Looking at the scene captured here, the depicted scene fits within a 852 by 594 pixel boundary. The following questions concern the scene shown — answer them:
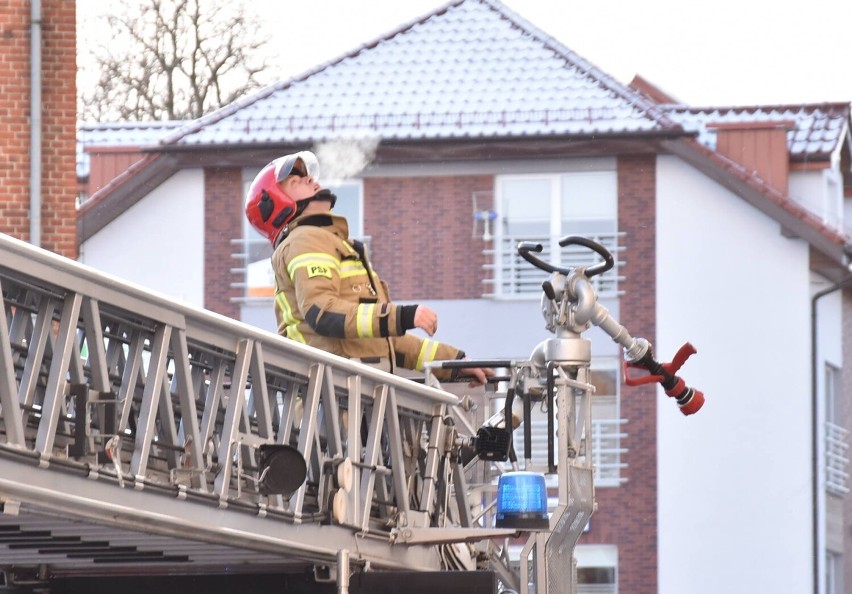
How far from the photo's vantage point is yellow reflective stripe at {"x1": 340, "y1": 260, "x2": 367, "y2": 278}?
651cm

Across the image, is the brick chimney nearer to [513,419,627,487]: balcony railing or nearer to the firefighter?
[513,419,627,487]: balcony railing

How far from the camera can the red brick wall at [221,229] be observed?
84.6 feet

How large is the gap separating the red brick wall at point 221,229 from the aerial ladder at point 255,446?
720 inches

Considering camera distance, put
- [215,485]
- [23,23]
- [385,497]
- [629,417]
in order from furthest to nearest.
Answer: [629,417], [23,23], [385,497], [215,485]

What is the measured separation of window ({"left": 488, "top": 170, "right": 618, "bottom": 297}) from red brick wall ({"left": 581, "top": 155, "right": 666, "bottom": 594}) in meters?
0.21

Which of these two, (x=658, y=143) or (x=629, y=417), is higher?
(x=658, y=143)

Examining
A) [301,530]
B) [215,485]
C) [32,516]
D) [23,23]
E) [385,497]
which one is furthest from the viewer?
[23,23]

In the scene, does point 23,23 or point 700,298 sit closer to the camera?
point 23,23

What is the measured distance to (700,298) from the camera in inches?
974

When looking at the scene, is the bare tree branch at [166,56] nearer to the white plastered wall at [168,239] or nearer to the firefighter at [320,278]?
the white plastered wall at [168,239]

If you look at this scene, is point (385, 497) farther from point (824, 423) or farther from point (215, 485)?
point (824, 423)

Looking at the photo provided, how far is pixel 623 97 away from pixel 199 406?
770 inches

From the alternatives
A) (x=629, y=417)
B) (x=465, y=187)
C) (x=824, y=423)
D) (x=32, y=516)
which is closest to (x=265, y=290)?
(x=465, y=187)

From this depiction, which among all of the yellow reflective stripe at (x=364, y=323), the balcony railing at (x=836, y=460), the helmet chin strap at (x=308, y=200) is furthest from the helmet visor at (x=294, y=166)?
the balcony railing at (x=836, y=460)
